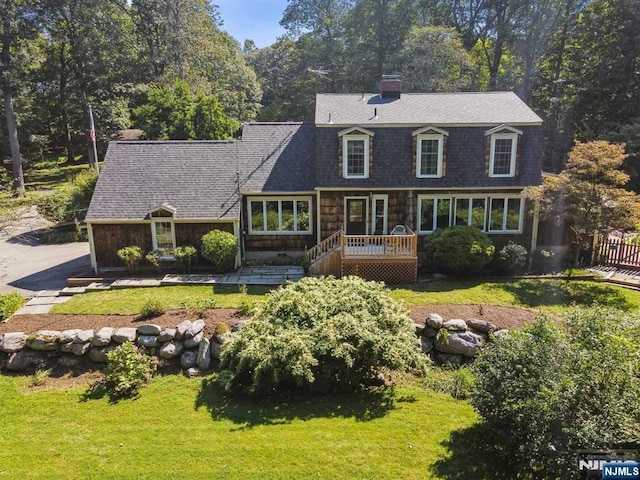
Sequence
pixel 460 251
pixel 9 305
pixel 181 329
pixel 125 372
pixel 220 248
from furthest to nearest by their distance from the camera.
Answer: pixel 220 248
pixel 460 251
pixel 9 305
pixel 181 329
pixel 125 372

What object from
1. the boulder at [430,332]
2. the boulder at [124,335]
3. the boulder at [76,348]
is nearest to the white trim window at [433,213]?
the boulder at [430,332]

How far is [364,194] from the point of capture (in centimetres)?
1811

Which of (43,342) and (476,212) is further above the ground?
(476,212)

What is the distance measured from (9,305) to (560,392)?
48.3 feet

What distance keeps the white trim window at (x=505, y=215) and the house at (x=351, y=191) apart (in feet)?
0.13

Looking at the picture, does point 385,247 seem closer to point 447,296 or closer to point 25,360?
point 447,296

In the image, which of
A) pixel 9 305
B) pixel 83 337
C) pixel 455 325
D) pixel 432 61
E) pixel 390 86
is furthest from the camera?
pixel 432 61

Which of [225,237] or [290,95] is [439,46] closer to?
[290,95]

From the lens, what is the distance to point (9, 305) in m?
13.7

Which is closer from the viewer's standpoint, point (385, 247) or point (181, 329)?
point (181, 329)

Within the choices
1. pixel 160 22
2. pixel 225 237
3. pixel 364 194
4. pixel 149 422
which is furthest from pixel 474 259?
pixel 160 22

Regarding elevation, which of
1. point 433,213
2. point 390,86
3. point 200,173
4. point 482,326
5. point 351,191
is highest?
point 390,86

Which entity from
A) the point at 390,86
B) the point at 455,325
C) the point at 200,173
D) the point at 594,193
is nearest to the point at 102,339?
the point at 200,173

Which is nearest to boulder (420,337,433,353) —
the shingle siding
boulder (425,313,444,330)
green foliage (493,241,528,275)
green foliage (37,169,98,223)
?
boulder (425,313,444,330)
